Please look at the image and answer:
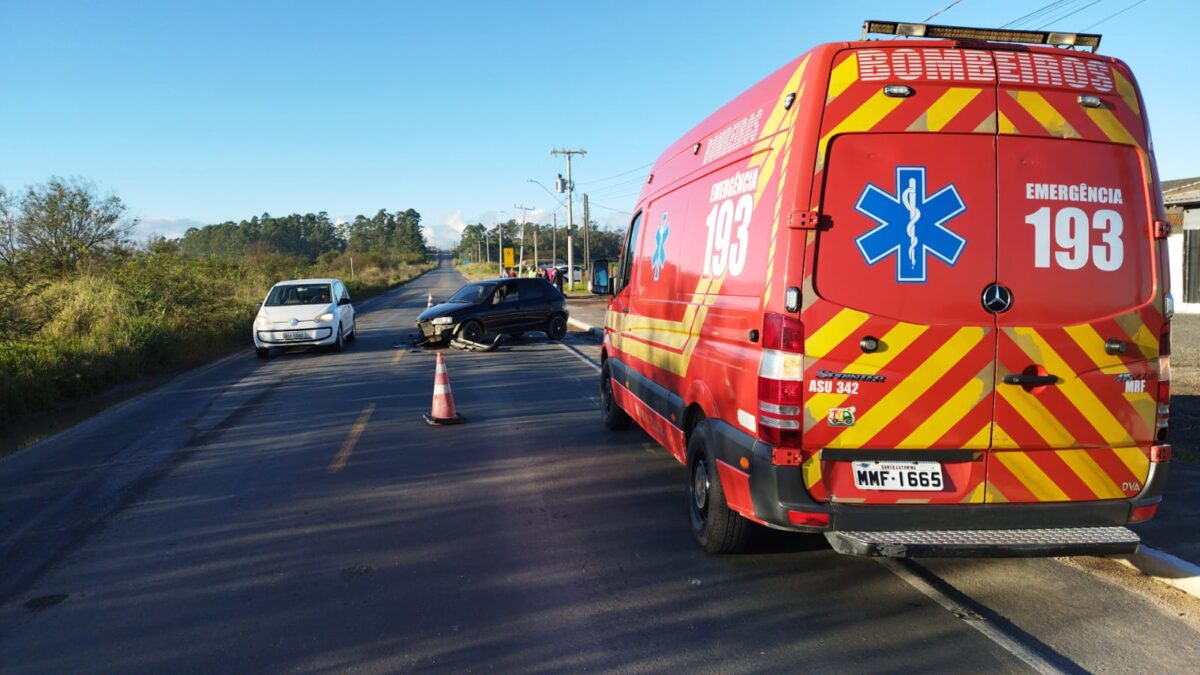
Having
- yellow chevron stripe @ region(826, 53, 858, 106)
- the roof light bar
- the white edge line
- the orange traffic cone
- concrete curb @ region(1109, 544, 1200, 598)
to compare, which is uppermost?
the roof light bar

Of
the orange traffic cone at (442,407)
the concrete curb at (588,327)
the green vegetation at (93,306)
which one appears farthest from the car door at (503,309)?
the orange traffic cone at (442,407)

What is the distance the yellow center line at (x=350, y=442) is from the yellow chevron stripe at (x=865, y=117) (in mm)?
5303

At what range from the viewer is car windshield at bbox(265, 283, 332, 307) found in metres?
18.7

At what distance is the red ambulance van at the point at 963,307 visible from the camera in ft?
13.1

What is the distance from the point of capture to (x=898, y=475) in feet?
13.3

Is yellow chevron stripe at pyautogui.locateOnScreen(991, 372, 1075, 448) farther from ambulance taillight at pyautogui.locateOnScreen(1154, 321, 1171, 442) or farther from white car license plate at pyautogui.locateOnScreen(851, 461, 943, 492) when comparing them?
ambulance taillight at pyautogui.locateOnScreen(1154, 321, 1171, 442)

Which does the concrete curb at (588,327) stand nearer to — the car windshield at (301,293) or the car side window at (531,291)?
the car side window at (531,291)

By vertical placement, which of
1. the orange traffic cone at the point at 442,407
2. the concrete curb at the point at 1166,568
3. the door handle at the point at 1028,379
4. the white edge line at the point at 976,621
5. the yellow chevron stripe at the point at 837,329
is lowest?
the white edge line at the point at 976,621

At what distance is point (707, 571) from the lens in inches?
189

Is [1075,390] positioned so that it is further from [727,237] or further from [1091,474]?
[727,237]

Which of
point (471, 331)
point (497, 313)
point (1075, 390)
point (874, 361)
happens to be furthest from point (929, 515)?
point (497, 313)

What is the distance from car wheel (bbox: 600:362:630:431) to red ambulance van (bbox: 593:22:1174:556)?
4.58 m

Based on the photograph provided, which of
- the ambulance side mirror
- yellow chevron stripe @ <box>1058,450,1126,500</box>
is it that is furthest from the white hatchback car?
yellow chevron stripe @ <box>1058,450,1126,500</box>

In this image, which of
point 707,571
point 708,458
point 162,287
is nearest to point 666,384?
point 708,458
